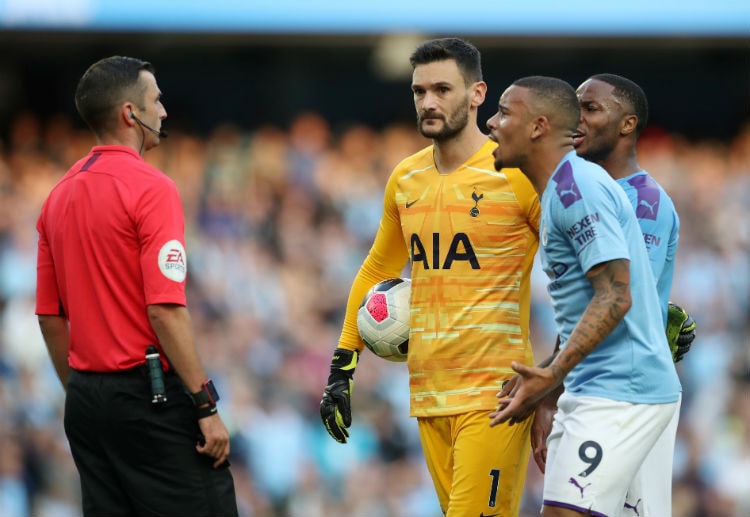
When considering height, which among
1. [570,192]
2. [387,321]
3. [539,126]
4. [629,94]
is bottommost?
[387,321]

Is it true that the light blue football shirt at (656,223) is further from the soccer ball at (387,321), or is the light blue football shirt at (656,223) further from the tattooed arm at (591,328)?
the soccer ball at (387,321)

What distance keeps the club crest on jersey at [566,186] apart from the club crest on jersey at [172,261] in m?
1.68

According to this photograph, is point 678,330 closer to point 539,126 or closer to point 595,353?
point 595,353

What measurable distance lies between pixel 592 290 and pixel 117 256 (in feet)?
6.88

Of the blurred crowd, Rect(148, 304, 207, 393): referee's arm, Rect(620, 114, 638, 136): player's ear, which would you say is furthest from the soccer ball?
the blurred crowd

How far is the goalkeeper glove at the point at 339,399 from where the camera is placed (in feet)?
21.3

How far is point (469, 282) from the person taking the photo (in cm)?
609

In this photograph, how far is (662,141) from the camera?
57.0ft

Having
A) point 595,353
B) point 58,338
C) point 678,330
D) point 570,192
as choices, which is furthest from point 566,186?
point 58,338

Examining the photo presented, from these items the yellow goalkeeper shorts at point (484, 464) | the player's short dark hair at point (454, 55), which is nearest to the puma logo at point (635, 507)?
the yellow goalkeeper shorts at point (484, 464)

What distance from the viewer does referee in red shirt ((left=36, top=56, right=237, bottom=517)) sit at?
5461 mm

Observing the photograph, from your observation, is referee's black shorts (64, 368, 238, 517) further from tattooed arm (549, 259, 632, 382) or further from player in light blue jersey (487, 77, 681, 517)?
tattooed arm (549, 259, 632, 382)

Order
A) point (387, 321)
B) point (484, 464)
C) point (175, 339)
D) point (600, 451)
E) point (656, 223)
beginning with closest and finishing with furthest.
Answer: point (600, 451) → point (175, 339) → point (656, 223) → point (484, 464) → point (387, 321)

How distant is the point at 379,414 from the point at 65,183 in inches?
277
